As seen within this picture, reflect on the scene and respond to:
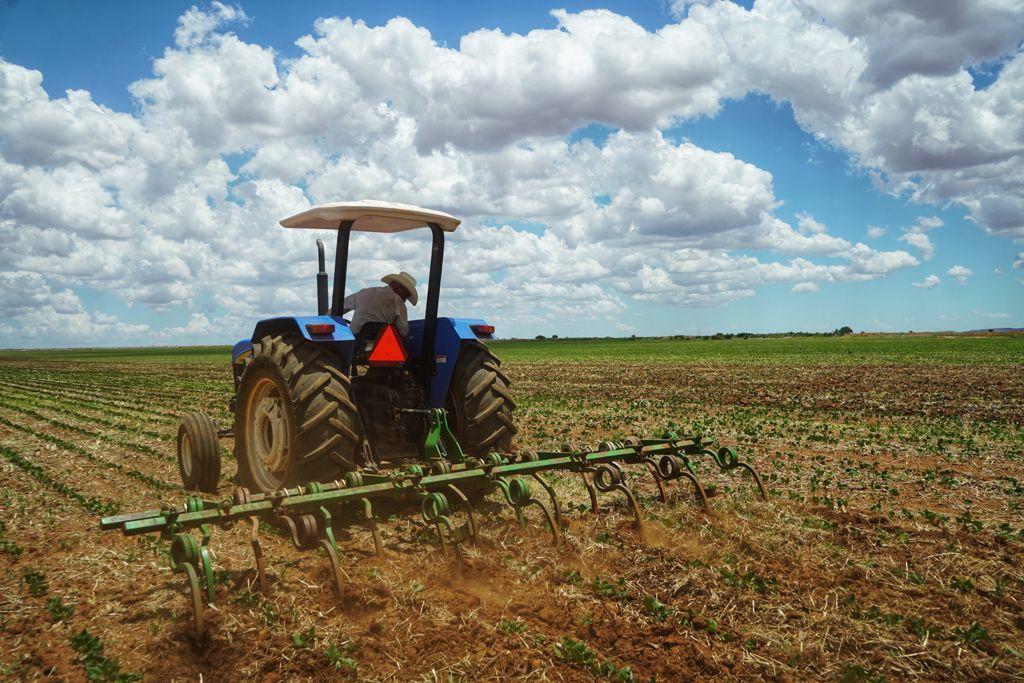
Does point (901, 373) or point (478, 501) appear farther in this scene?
point (901, 373)

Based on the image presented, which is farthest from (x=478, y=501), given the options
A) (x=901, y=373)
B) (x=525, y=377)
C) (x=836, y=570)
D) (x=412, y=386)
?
(x=901, y=373)

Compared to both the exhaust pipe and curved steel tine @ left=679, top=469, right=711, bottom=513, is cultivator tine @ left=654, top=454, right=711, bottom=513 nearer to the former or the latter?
curved steel tine @ left=679, top=469, right=711, bottom=513

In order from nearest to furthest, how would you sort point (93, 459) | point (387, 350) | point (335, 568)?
point (335, 568) → point (387, 350) → point (93, 459)

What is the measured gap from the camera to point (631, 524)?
18.1 ft

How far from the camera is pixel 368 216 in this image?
642cm

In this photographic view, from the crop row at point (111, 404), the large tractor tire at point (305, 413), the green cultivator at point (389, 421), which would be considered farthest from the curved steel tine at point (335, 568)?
the crop row at point (111, 404)

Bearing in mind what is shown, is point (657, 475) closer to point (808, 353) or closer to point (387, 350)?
point (387, 350)

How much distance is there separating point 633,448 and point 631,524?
81 centimetres

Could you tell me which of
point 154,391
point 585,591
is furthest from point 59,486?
point 154,391

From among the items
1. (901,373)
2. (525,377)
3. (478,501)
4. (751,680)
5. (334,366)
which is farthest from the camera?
(525,377)

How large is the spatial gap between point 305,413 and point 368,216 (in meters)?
2.03

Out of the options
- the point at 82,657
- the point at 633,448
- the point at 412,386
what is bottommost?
the point at 82,657

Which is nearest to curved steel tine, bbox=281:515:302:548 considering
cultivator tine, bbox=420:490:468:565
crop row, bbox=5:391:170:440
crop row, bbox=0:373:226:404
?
cultivator tine, bbox=420:490:468:565

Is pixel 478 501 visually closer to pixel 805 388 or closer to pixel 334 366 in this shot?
pixel 334 366
